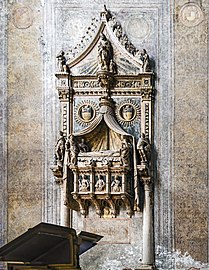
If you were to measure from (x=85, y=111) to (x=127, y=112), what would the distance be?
29.3 inches

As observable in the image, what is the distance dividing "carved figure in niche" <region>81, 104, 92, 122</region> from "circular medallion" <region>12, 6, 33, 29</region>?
1.84 m

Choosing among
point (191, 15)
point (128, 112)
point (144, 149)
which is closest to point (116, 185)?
point (144, 149)

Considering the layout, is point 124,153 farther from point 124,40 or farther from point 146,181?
point 124,40

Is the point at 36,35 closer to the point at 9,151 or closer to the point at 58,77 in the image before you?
the point at 58,77

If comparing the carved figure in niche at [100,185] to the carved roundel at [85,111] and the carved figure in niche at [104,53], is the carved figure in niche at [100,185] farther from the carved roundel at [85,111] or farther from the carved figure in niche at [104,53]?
the carved figure in niche at [104,53]

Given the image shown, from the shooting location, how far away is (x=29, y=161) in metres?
14.9

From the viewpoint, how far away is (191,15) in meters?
15.0

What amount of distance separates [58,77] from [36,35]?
0.90m

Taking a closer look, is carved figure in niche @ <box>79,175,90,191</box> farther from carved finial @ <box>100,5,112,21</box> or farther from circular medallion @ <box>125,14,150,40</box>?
carved finial @ <box>100,5,112,21</box>

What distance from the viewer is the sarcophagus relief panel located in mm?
14289

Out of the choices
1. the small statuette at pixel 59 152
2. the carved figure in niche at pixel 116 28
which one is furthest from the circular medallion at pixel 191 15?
the small statuette at pixel 59 152

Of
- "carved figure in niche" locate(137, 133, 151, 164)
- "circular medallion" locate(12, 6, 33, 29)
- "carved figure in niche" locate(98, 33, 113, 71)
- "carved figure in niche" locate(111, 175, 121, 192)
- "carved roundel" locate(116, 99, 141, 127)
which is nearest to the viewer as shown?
"carved figure in niche" locate(111, 175, 121, 192)

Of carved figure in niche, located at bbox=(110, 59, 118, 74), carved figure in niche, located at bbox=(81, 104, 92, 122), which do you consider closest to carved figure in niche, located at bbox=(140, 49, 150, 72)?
carved figure in niche, located at bbox=(110, 59, 118, 74)

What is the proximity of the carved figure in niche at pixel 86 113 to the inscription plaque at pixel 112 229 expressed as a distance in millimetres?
1799
